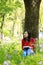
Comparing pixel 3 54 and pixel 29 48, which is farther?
pixel 29 48

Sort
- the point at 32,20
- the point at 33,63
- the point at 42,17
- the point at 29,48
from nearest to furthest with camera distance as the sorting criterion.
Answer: the point at 33,63 < the point at 29,48 < the point at 32,20 < the point at 42,17

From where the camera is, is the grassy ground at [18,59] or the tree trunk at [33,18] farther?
the tree trunk at [33,18]

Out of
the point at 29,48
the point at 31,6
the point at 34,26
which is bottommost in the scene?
the point at 29,48

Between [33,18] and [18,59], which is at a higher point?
[33,18]

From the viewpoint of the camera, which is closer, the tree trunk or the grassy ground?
the grassy ground

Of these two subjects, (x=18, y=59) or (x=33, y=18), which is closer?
(x=18, y=59)

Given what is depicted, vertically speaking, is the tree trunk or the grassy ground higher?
the tree trunk

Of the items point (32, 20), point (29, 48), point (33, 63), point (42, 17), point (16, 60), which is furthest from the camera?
point (42, 17)

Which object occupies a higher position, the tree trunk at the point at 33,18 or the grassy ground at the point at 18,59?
the tree trunk at the point at 33,18

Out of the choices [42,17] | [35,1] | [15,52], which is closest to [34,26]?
[35,1]

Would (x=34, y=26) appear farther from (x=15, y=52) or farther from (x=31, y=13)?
(x=15, y=52)

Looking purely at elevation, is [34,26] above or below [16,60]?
above

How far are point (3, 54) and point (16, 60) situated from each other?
2.02ft

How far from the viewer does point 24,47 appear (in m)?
9.89
